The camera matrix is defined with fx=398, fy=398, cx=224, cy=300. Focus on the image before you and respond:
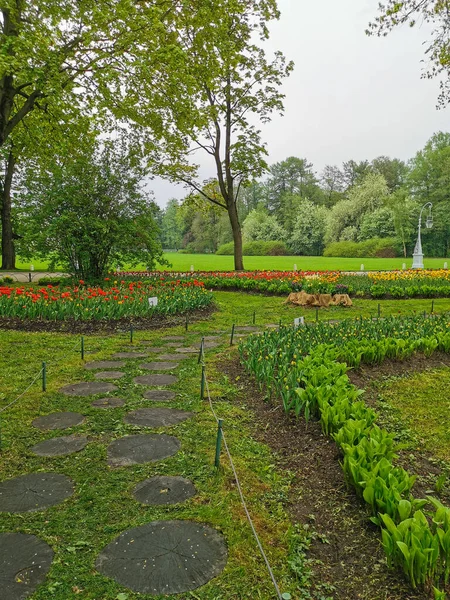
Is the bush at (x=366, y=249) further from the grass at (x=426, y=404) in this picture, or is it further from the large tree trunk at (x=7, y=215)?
the grass at (x=426, y=404)

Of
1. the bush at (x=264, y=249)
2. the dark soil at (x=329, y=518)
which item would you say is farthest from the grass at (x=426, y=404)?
the bush at (x=264, y=249)

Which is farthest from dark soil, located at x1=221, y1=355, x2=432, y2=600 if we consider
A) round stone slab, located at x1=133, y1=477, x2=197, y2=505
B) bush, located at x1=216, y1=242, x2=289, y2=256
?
bush, located at x1=216, y1=242, x2=289, y2=256

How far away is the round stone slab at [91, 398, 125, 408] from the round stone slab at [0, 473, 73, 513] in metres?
1.25

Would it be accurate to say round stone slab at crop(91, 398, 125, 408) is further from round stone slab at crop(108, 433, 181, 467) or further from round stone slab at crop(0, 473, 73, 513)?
round stone slab at crop(0, 473, 73, 513)

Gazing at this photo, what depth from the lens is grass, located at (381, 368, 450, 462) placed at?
3363mm

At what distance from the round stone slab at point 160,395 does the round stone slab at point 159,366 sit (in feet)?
2.91

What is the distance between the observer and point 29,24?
11.9m

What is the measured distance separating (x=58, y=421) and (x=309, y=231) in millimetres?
55410

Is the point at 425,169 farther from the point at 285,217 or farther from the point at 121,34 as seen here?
the point at 121,34

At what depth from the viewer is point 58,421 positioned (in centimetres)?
366

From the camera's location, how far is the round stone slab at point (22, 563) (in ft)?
5.87

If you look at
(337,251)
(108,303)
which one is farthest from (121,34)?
(337,251)

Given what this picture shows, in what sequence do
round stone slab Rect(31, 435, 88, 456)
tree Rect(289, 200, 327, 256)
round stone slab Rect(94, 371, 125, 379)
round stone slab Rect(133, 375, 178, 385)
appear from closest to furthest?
1. round stone slab Rect(31, 435, 88, 456)
2. round stone slab Rect(133, 375, 178, 385)
3. round stone slab Rect(94, 371, 125, 379)
4. tree Rect(289, 200, 327, 256)

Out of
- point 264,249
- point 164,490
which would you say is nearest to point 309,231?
point 264,249
